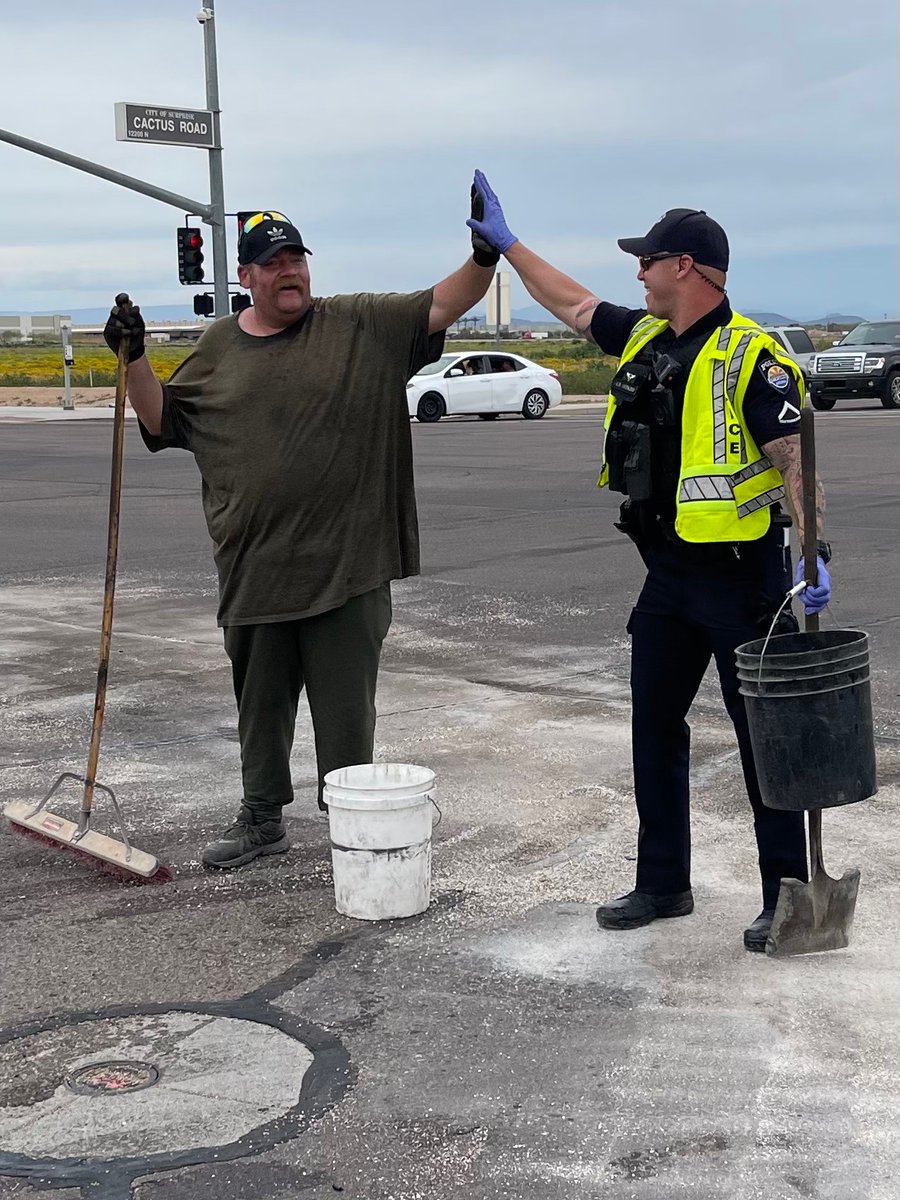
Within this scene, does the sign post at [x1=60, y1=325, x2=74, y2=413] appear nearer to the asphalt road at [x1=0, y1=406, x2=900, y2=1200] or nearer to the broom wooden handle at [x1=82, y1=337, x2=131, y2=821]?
the asphalt road at [x1=0, y1=406, x2=900, y2=1200]

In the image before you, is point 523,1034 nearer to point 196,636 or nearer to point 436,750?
point 436,750

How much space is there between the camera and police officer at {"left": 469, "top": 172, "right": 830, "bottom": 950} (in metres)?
4.39

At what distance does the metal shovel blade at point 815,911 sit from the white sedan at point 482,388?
2866 centimetres

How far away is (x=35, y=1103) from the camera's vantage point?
145 inches

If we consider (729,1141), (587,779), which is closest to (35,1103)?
(729,1141)

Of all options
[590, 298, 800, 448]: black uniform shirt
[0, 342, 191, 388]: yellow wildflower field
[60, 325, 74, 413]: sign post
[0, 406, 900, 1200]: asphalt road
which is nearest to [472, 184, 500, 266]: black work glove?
[590, 298, 800, 448]: black uniform shirt

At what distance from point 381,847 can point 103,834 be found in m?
1.30

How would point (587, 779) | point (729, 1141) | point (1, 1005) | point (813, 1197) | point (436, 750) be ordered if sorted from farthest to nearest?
point (436, 750) → point (587, 779) → point (1, 1005) → point (729, 1141) → point (813, 1197)

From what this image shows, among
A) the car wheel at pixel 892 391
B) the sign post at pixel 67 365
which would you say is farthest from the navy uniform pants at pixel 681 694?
the sign post at pixel 67 365

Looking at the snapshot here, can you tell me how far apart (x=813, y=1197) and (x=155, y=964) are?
6.68 feet

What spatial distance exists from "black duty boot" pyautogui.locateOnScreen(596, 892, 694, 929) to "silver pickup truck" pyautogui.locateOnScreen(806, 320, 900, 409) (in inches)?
1123

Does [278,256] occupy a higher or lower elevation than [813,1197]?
higher

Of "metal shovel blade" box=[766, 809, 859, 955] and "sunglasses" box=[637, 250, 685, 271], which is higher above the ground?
"sunglasses" box=[637, 250, 685, 271]

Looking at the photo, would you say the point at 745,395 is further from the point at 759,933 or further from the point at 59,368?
the point at 59,368
